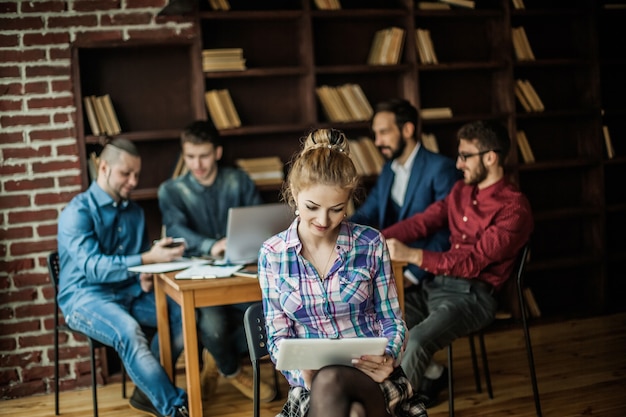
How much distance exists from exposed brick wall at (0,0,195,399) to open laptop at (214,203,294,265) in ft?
4.19

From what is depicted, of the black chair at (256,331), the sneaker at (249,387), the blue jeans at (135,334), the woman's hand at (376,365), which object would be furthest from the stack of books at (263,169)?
the woman's hand at (376,365)

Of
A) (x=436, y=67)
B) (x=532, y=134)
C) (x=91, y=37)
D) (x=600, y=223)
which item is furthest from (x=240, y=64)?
(x=600, y=223)

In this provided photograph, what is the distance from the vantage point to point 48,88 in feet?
13.7

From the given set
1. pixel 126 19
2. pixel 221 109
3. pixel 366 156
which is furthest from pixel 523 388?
pixel 126 19

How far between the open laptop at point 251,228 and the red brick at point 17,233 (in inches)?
51.7

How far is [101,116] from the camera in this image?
4340mm

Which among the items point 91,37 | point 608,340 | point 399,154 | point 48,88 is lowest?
point 608,340

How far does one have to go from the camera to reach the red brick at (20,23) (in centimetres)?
410

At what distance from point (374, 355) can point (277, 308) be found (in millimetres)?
360

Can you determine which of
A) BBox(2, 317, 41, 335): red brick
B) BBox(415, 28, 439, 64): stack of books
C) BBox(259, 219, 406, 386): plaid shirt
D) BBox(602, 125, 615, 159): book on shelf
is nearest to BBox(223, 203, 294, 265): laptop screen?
BBox(259, 219, 406, 386): plaid shirt

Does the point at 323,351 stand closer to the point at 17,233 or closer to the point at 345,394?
the point at 345,394

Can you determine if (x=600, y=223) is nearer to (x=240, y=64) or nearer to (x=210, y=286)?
(x=240, y=64)

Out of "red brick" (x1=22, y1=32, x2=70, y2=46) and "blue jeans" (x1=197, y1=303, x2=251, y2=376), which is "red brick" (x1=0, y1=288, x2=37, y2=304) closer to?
"blue jeans" (x1=197, y1=303, x2=251, y2=376)

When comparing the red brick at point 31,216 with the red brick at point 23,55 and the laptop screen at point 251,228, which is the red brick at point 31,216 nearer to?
the red brick at point 23,55
